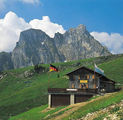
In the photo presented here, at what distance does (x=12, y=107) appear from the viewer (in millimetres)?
67250

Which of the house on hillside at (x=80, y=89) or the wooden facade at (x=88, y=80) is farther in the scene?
the wooden facade at (x=88, y=80)

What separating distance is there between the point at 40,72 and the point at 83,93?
99.1m

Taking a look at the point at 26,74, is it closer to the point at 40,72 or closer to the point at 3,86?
the point at 40,72

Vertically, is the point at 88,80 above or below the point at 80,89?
above

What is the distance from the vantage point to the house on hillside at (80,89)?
153 feet

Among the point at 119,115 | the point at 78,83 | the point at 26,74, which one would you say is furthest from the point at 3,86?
the point at 119,115

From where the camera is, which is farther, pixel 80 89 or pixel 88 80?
pixel 88 80

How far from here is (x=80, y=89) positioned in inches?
1844

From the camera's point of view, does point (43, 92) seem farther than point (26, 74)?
No

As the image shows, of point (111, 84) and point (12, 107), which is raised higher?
point (111, 84)

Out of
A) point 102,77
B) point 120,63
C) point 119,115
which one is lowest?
point 119,115

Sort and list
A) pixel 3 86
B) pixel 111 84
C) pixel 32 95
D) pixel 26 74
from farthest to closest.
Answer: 1. pixel 26 74
2. pixel 3 86
3. pixel 32 95
4. pixel 111 84

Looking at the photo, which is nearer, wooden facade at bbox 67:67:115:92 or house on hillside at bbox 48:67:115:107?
house on hillside at bbox 48:67:115:107

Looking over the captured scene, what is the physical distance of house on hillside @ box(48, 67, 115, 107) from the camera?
153 ft
